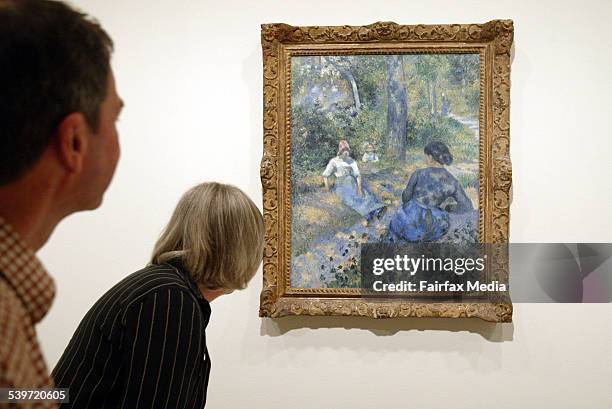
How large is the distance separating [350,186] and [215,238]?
1092mm

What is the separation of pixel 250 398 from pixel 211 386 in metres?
0.17

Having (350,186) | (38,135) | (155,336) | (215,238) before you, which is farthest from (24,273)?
(350,186)

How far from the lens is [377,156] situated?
2.55m

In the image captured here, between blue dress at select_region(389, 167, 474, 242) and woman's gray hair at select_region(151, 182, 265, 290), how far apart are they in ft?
3.45

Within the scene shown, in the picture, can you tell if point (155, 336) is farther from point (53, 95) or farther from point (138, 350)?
point (53, 95)

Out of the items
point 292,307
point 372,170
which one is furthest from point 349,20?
point 292,307

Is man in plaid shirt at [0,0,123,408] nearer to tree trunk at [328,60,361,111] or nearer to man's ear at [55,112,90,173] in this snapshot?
man's ear at [55,112,90,173]

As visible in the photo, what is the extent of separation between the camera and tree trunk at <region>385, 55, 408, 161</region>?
2547 millimetres

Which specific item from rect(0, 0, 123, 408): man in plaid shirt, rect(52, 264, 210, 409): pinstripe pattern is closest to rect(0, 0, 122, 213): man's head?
rect(0, 0, 123, 408): man in plaid shirt

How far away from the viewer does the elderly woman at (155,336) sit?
1.34 meters

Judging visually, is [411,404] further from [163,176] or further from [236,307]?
[163,176]

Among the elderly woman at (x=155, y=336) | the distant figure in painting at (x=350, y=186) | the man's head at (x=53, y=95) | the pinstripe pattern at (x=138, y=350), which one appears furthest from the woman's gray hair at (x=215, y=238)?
the distant figure in painting at (x=350, y=186)

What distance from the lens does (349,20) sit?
8.53 ft

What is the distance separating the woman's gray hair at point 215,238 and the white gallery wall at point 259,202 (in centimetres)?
103
